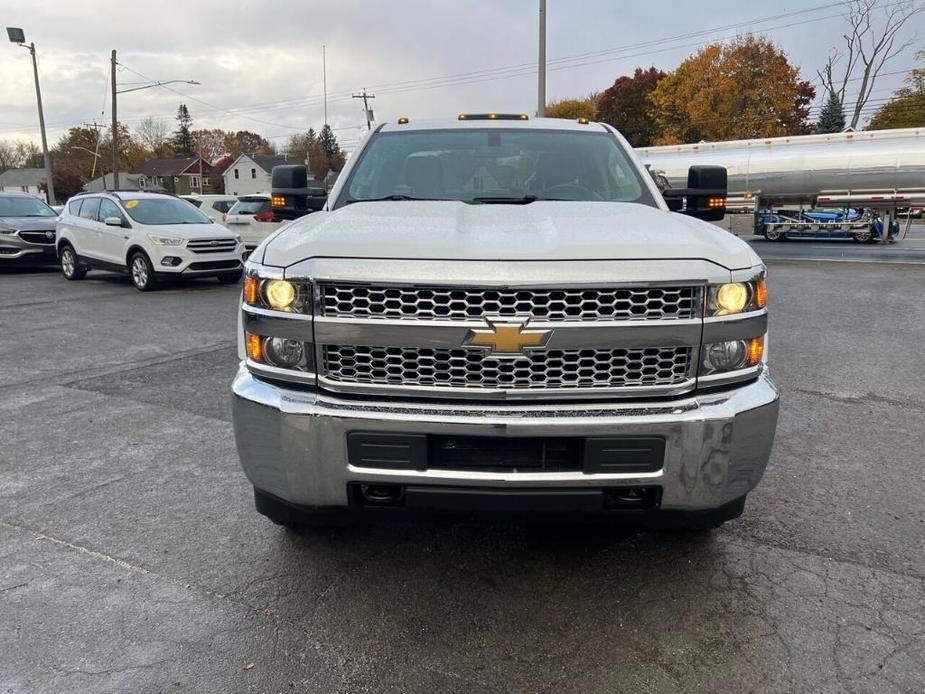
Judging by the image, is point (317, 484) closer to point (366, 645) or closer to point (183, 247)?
point (366, 645)

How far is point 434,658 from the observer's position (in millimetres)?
2424

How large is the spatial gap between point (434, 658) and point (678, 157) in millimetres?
26381

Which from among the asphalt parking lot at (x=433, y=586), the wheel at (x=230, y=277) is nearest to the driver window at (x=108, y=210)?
the wheel at (x=230, y=277)

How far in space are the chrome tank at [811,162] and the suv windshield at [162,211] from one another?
1325 cm

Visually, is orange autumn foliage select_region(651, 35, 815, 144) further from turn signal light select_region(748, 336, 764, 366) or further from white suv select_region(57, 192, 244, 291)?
turn signal light select_region(748, 336, 764, 366)

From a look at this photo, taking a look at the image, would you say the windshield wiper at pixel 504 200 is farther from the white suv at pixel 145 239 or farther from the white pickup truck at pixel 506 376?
the white suv at pixel 145 239

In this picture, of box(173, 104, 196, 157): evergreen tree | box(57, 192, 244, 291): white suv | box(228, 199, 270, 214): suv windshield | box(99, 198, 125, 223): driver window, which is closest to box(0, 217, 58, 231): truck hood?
box(57, 192, 244, 291): white suv

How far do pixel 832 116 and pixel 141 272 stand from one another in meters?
48.5

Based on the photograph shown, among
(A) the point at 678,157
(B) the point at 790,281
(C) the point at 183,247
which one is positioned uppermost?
(A) the point at 678,157

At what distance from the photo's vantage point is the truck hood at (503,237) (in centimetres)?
244

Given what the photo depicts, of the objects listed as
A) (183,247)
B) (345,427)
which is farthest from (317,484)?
(183,247)

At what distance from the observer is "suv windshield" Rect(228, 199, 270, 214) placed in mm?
15641

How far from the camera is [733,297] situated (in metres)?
2.48

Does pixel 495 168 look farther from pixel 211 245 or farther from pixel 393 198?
pixel 211 245
